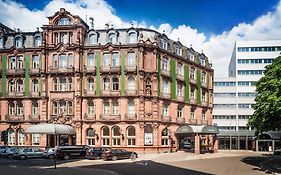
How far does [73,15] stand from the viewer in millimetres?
58531

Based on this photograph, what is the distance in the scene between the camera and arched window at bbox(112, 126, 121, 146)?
56469 mm

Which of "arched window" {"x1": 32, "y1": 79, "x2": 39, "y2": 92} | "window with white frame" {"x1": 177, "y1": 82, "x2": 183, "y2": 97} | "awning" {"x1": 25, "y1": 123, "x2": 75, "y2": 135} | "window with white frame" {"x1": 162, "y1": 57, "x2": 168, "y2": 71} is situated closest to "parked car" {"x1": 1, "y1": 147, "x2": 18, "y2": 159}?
"awning" {"x1": 25, "y1": 123, "x2": 75, "y2": 135}

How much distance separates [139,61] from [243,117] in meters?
42.5

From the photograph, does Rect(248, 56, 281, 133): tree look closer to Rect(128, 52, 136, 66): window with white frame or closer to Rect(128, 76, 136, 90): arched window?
Rect(128, 76, 136, 90): arched window

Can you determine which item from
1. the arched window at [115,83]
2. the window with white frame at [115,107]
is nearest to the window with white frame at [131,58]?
the arched window at [115,83]

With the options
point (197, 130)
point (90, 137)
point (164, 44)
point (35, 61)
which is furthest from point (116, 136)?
point (35, 61)

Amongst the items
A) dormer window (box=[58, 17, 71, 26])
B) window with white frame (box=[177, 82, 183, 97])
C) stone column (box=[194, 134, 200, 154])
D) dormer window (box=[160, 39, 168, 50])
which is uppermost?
dormer window (box=[58, 17, 71, 26])

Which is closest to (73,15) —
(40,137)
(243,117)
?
(40,137)

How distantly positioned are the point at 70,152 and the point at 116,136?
470 inches

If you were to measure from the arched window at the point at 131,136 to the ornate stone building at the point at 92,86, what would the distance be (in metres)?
0.15

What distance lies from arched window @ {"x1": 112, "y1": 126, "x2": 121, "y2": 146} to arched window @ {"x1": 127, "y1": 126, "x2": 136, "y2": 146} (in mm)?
A: 1418

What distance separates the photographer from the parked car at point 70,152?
44969mm

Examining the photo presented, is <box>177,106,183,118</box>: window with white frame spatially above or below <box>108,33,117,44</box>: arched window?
below

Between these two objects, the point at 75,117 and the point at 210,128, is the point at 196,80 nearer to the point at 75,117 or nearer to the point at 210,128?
the point at 210,128
